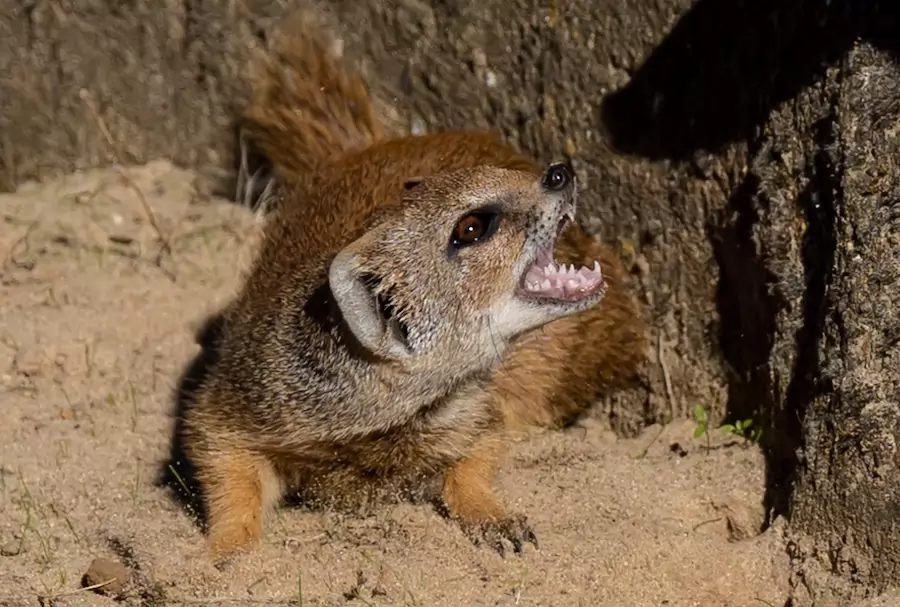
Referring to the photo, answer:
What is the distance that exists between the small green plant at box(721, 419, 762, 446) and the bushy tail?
5.66ft

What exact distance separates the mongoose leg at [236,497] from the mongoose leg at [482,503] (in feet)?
1.88

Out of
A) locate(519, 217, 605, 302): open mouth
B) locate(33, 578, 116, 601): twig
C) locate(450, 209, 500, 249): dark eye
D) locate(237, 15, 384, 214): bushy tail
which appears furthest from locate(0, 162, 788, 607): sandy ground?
locate(450, 209, 500, 249): dark eye

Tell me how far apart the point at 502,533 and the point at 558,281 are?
2.57ft

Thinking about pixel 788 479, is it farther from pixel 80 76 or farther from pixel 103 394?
pixel 80 76

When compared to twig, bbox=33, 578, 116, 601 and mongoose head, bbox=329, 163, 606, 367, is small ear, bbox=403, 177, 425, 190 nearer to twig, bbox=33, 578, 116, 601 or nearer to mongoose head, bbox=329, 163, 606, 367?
mongoose head, bbox=329, 163, 606, 367

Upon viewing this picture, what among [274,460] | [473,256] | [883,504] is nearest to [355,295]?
[473,256]

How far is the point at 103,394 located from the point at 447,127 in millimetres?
1606

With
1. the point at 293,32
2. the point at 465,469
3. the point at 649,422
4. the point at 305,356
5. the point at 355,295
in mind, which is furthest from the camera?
the point at 293,32

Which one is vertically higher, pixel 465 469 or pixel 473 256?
pixel 473 256

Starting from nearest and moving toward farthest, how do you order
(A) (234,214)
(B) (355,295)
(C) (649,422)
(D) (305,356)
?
(B) (355,295) → (D) (305,356) → (C) (649,422) → (A) (234,214)

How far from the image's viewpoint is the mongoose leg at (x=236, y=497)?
4059 millimetres

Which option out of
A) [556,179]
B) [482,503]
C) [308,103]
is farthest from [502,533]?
[308,103]

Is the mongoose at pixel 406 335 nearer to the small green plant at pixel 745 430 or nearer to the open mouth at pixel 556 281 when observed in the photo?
the open mouth at pixel 556 281

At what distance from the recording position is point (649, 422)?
15.9ft
